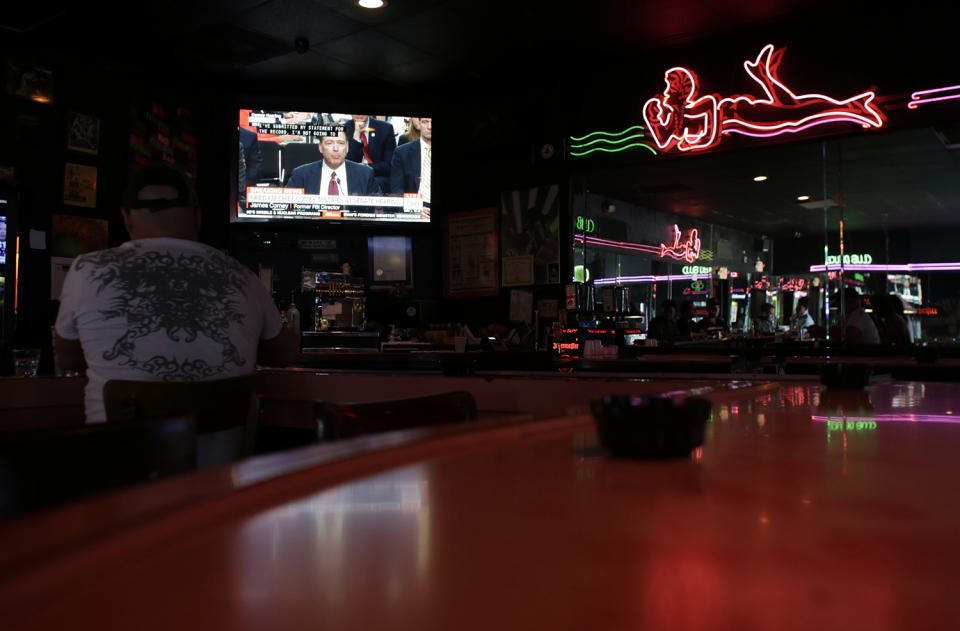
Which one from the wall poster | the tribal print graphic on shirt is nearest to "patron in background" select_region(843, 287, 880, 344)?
the wall poster

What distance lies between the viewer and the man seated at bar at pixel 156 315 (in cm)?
204

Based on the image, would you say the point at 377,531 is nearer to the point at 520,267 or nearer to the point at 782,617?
the point at 782,617

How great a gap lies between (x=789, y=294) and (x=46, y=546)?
36.7 ft

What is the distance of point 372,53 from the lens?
232 inches

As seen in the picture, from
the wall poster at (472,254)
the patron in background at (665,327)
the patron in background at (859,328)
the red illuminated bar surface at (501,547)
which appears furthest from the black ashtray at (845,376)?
the patron in background at (665,327)

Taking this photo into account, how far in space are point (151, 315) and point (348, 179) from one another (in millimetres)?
4480

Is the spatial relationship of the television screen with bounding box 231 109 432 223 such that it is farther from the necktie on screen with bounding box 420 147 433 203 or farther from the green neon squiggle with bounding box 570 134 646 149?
the green neon squiggle with bounding box 570 134 646 149

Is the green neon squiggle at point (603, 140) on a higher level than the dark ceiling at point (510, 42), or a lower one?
lower

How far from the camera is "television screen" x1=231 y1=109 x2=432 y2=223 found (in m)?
6.27

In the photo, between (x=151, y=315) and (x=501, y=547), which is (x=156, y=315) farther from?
(x=501, y=547)

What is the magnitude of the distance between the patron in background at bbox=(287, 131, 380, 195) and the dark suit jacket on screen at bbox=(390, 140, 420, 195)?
0.18m

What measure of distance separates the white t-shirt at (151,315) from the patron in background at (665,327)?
7536mm

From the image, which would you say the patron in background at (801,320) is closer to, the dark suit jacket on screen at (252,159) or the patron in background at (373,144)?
the patron in background at (373,144)

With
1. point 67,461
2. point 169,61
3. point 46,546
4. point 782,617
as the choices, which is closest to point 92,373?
point 67,461
